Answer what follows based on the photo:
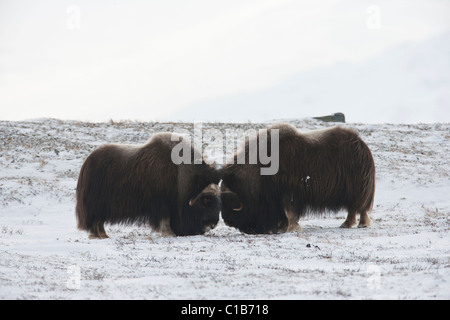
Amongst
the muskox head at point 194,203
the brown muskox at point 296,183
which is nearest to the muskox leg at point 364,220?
the brown muskox at point 296,183

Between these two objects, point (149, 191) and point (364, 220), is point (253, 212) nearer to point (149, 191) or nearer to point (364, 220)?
point (149, 191)

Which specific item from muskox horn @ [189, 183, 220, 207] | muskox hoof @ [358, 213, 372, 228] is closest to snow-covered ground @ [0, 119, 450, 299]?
muskox hoof @ [358, 213, 372, 228]

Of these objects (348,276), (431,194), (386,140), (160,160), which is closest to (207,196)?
(160,160)

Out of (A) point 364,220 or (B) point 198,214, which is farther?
(A) point 364,220

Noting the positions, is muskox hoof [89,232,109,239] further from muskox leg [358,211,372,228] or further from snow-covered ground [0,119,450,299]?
muskox leg [358,211,372,228]

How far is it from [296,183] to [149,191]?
6.79 ft

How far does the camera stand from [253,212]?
820cm

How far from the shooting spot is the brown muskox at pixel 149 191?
784 centimetres

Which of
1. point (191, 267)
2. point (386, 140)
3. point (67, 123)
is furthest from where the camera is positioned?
point (67, 123)

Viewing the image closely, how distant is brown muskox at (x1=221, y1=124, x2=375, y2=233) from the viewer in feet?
26.6

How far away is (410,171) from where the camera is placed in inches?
538

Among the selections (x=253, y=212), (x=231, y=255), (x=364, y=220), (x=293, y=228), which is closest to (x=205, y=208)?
(x=253, y=212)
